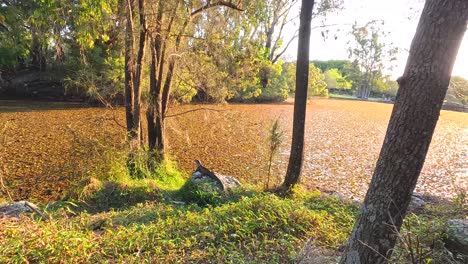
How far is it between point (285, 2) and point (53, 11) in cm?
501

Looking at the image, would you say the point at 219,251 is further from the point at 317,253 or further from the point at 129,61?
the point at 129,61

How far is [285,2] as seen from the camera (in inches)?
267

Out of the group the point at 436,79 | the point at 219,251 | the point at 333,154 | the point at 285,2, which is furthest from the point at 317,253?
the point at 333,154

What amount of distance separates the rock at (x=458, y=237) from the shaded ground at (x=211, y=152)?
1.63 m

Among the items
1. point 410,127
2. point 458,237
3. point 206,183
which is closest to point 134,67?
point 206,183

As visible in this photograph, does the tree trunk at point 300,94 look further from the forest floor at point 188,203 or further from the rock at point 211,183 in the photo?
the rock at point 211,183

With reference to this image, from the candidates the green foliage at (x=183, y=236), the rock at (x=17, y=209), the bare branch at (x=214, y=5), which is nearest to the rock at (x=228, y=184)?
the green foliage at (x=183, y=236)

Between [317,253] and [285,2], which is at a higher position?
[285,2]

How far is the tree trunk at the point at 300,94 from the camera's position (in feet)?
15.7

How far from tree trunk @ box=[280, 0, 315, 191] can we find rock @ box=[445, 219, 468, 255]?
273 cm

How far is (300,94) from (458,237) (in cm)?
312

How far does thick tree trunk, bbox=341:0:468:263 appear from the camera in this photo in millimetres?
1653

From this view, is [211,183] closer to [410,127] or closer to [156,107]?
[156,107]

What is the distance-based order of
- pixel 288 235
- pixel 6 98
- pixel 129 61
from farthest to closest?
pixel 6 98, pixel 129 61, pixel 288 235
